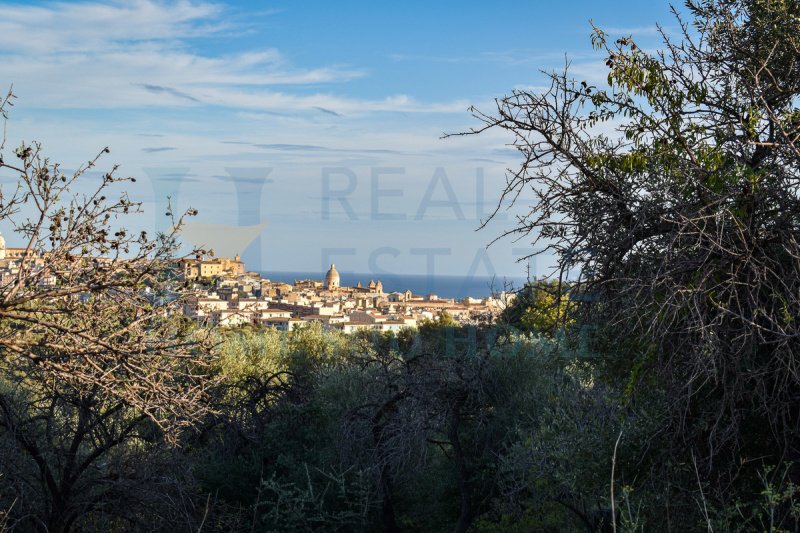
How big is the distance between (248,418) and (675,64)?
992cm

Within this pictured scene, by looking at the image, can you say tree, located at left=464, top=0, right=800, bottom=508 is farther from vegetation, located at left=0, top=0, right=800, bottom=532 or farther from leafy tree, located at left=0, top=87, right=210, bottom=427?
leafy tree, located at left=0, top=87, right=210, bottom=427

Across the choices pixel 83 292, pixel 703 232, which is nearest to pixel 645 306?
pixel 703 232

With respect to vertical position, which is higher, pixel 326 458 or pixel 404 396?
pixel 404 396

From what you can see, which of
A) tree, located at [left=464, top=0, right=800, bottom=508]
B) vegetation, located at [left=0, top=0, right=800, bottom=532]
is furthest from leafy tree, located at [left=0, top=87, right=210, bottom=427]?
tree, located at [left=464, top=0, right=800, bottom=508]

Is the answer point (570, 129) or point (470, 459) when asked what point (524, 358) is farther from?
point (570, 129)

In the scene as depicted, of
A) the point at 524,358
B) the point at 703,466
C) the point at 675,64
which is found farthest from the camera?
the point at 524,358

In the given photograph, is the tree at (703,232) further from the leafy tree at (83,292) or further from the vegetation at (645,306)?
the leafy tree at (83,292)

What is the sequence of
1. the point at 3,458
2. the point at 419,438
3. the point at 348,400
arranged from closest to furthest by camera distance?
1. the point at 3,458
2. the point at 419,438
3. the point at 348,400

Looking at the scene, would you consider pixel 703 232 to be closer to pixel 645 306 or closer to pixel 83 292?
pixel 645 306

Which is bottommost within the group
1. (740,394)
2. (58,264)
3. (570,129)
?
(740,394)

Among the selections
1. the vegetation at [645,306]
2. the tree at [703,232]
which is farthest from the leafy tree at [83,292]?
the tree at [703,232]

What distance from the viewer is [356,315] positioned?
53438mm

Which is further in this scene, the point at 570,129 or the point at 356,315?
the point at 356,315

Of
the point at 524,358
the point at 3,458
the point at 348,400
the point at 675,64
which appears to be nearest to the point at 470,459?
the point at 524,358
